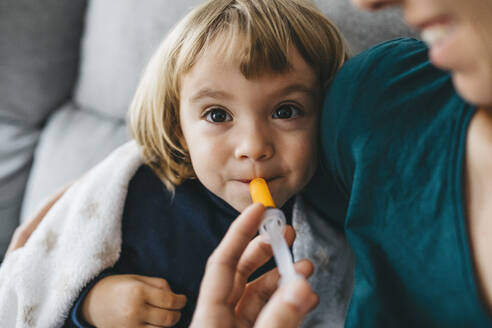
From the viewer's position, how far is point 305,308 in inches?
19.3

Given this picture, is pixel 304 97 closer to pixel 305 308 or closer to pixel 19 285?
pixel 305 308

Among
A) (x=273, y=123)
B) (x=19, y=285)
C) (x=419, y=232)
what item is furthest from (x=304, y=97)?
(x=19, y=285)

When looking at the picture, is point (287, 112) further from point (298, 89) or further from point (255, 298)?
point (255, 298)

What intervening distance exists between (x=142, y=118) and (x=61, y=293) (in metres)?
0.41

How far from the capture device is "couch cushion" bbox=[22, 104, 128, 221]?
4.19 ft

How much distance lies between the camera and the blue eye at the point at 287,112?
776mm

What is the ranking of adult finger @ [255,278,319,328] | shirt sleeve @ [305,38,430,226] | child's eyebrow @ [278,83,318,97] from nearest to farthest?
adult finger @ [255,278,319,328]
shirt sleeve @ [305,38,430,226]
child's eyebrow @ [278,83,318,97]

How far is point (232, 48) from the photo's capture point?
2.41ft

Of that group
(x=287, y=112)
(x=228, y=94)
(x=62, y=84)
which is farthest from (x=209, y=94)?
(x=62, y=84)

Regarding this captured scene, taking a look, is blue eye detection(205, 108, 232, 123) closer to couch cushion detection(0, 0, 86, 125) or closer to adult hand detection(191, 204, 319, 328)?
adult hand detection(191, 204, 319, 328)

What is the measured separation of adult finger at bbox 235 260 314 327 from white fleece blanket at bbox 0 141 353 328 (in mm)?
196

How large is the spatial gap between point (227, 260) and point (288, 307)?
12 cm

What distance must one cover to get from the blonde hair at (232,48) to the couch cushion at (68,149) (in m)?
0.40

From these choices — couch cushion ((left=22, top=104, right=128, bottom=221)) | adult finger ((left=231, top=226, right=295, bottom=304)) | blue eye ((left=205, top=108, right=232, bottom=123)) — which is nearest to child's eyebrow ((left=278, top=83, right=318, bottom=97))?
→ blue eye ((left=205, top=108, right=232, bottom=123))
